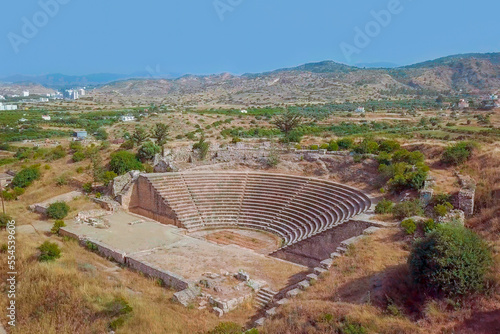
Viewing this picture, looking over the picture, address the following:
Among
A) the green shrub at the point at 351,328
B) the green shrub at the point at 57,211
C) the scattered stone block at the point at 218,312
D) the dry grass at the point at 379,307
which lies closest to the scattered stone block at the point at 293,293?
the dry grass at the point at 379,307

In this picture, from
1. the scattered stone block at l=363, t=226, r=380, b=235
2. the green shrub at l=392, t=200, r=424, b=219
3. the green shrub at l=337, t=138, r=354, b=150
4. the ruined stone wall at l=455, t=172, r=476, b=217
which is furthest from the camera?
the green shrub at l=337, t=138, r=354, b=150

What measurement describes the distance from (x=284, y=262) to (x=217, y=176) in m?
10.2

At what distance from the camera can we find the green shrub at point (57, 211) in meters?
21.6

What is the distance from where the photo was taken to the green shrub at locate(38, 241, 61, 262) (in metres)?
14.5

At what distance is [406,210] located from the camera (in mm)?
16031

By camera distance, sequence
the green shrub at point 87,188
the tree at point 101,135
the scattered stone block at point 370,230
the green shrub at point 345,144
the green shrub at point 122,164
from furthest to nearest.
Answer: the tree at point 101,135 → the green shrub at point 345,144 → the green shrub at point 122,164 → the green shrub at point 87,188 → the scattered stone block at point 370,230

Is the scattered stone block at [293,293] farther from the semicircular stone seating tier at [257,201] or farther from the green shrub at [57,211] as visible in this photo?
the green shrub at [57,211]

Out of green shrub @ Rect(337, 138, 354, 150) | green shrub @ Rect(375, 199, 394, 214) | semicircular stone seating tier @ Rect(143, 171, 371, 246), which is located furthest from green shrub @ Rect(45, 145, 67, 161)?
green shrub @ Rect(375, 199, 394, 214)

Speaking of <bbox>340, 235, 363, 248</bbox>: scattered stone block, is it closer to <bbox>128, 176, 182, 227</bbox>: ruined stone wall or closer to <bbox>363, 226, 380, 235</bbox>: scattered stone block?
<bbox>363, 226, 380, 235</bbox>: scattered stone block

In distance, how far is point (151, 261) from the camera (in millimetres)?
15938

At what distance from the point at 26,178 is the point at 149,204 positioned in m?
11.4

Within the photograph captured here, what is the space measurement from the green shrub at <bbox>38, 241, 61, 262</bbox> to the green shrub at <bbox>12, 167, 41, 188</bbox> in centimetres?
1546

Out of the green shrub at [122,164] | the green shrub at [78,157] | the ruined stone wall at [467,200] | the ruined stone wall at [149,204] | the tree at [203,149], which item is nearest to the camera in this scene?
the ruined stone wall at [467,200]

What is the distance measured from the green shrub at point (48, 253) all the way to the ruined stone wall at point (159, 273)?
8.55ft
